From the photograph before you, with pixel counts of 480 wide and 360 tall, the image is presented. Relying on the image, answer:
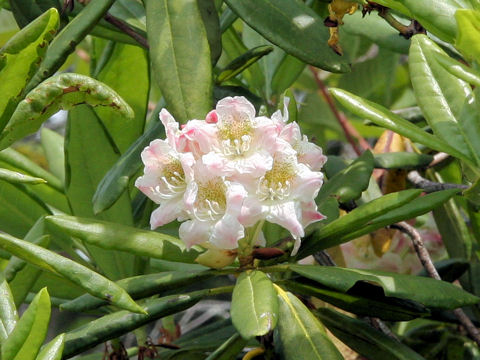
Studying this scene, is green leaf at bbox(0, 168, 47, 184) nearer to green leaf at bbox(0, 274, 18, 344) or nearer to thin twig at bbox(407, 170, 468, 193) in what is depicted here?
green leaf at bbox(0, 274, 18, 344)

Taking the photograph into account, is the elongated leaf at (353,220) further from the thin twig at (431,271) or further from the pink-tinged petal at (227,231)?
the thin twig at (431,271)

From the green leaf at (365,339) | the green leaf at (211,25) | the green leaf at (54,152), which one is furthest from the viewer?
the green leaf at (54,152)

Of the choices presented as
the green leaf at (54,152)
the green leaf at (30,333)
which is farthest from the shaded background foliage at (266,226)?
the green leaf at (54,152)

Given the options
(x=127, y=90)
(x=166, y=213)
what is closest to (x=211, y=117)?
(x=166, y=213)

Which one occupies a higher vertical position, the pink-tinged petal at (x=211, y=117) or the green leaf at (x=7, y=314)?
the pink-tinged petal at (x=211, y=117)

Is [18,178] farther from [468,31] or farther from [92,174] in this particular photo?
[468,31]

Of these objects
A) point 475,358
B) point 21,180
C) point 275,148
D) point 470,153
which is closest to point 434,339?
point 475,358

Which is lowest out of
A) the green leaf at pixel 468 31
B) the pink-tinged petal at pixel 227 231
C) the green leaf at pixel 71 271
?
the green leaf at pixel 71 271
